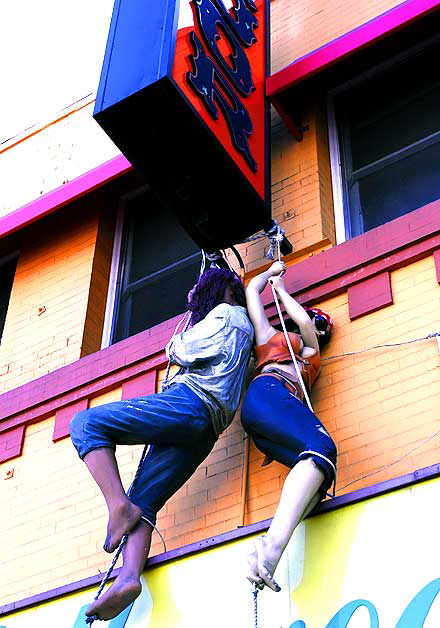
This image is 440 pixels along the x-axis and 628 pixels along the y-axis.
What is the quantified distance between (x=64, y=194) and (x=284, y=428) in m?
4.15

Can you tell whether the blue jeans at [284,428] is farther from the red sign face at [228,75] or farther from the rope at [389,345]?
the red sign face at [228,75]

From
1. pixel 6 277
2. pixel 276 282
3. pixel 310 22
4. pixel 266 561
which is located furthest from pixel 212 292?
pixel 6 277

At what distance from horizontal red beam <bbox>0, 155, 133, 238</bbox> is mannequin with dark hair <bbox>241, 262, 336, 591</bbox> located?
97.0 inches

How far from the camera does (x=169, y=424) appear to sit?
716 centimetres

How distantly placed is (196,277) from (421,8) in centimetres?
272

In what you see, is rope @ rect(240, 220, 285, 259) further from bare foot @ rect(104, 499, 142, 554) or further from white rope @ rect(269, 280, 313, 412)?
bare foot @ rect(104, 499, 142, 554)

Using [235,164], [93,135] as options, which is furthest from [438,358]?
[93,135]

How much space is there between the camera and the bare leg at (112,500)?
6672mm

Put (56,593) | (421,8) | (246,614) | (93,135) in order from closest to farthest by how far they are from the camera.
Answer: (246,614) < (56,593) < (421,8) < (93,135)

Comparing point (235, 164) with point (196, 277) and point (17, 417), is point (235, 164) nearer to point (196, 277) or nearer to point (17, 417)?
point (196, 277)

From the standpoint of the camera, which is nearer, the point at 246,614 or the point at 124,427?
the point at 246,614

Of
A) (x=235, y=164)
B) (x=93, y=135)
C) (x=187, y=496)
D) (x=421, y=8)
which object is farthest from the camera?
(x=93, y=135)

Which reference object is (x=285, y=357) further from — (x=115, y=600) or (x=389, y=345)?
(x=115, y=600)

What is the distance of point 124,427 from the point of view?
699 centimetres
